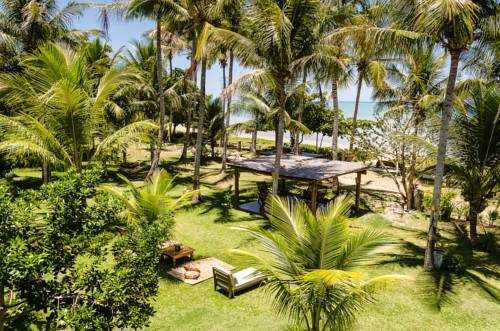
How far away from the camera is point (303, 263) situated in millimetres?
7457

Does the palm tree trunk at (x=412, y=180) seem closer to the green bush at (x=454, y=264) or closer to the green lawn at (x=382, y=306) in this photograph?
the green lawn at (x=382, y=306)

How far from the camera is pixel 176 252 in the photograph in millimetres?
13188

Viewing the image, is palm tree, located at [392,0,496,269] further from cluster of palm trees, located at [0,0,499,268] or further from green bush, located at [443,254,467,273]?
green bush, located at [443,254,467,273]

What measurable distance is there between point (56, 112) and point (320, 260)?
7.73 metres

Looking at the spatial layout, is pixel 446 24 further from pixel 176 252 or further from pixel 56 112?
pixel 56 112

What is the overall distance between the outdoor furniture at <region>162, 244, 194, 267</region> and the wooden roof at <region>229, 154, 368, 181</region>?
212 inches

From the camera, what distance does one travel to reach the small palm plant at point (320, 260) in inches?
272

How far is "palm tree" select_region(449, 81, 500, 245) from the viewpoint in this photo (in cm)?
1310

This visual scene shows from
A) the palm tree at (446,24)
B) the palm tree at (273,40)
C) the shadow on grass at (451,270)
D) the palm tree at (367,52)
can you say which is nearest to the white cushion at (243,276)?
the shadow on grass at (451,270)

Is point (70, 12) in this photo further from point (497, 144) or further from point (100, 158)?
point (497, 144)

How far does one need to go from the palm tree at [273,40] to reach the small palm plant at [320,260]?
304 inches

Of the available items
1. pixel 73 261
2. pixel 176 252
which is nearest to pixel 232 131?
pixel 176 252

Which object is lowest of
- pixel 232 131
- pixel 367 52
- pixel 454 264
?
pixel 454 264

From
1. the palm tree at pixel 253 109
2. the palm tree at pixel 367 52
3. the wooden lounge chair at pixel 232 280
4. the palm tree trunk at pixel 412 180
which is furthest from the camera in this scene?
the palm tree at pixel 253 109
